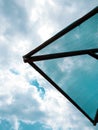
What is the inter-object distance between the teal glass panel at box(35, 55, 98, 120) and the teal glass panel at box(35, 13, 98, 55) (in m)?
0.48

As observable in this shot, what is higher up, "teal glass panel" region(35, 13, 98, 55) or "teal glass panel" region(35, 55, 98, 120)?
"teal glass panel" region(35, 13, 98, 55)

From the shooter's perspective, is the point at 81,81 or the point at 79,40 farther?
the point at 81,81

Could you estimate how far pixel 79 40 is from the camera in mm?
7145

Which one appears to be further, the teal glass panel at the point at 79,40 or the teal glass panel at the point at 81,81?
the teal glass panel at the point at 81,81

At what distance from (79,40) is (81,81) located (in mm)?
1298

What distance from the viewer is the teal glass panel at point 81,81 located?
7562mm

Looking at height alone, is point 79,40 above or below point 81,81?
above

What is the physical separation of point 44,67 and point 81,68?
51.5 inches

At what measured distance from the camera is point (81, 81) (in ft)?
25.5

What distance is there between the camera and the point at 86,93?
25.6 ft

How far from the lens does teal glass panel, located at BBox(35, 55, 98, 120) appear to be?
7562mm

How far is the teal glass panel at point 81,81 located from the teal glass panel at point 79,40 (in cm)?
48

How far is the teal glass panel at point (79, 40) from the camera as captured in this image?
678 centimetres

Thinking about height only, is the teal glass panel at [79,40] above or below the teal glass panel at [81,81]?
above
